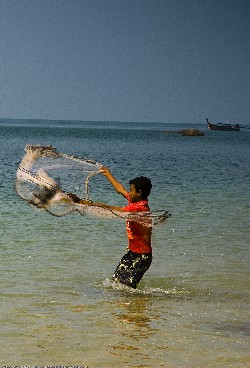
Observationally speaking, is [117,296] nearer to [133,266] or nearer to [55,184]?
[133,266]

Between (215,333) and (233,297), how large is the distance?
6.61 ft

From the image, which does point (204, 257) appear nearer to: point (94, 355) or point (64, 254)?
point (64, 254)

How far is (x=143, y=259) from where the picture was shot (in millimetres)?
9359

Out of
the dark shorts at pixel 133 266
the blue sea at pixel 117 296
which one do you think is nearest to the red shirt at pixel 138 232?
the dark shorts at pixel 133 266

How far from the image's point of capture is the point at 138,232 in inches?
364

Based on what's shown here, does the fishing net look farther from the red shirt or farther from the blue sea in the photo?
the blue sea

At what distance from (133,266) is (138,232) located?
450 mm

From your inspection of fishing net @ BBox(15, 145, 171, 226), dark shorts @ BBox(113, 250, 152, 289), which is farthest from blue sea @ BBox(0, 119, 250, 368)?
fishing net @ BBox(15, 145, 171, 226)

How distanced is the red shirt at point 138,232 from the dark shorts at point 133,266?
0.24ft

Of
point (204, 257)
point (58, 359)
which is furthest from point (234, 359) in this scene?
point (204, 257)

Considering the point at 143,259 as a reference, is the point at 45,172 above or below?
above

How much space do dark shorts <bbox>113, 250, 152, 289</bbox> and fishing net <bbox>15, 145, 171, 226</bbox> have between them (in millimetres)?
529

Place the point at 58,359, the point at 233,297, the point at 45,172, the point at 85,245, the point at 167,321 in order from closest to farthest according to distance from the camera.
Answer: the point at 58,359
the point at 167,321
the point at 45,172
the point at 233,297
the point at 85,245

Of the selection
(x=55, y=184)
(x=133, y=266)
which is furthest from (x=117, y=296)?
(x=55, y=184)
